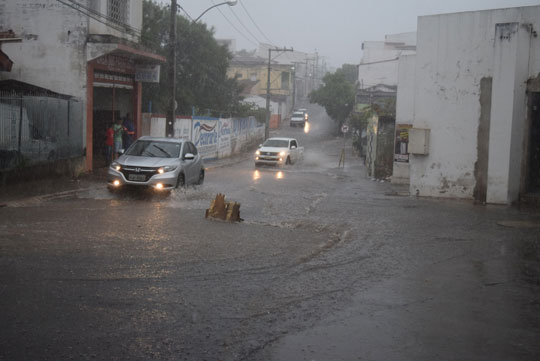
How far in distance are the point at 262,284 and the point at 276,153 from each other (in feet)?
80.6

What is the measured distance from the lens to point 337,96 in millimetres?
73688

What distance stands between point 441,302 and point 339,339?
193 centimetres

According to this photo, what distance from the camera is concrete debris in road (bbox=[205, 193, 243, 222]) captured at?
12.4 m

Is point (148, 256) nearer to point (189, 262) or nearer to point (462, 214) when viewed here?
point (189, 262)

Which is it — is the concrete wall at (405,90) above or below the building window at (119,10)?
below

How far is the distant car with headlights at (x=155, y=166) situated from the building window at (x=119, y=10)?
25.3 ft

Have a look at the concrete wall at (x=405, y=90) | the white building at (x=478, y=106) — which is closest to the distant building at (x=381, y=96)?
the concrete wall at (x=405, y=90)

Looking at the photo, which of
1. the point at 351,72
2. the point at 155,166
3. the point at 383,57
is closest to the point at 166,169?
the point at 155,166

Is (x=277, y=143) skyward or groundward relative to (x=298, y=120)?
groundward

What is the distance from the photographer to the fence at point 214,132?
92.8 ft

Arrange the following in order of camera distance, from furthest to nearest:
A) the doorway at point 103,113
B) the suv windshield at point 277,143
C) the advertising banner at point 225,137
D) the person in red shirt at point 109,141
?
the advertising banner at point 225,137
the suv windshield at point 277,143
the doorway at point 103,113
the person in red shirt at point 109,141

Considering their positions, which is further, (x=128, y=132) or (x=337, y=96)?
(x=337, y=96)

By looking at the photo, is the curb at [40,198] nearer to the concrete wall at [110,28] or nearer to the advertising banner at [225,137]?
the concrete wall at [110,28]

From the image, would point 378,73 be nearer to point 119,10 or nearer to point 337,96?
point 337,96
